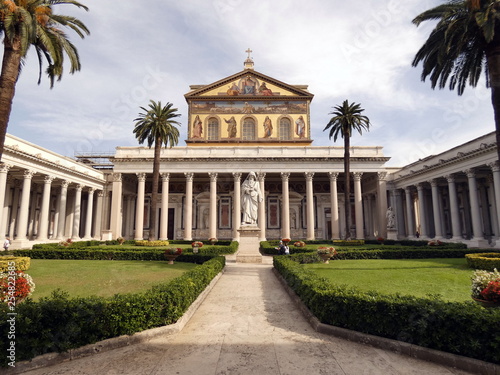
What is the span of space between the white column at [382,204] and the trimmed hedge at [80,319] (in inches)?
1294

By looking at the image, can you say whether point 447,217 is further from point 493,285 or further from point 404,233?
point 493,285

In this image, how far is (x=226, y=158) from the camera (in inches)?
1401

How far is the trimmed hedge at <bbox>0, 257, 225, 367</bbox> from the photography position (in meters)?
5.00

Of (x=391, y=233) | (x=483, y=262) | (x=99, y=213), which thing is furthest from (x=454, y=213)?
(x=99, y=213)

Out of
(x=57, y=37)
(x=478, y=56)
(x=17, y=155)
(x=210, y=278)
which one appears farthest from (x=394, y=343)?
(x=17, y=155)

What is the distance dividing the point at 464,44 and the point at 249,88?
29471 millimetres

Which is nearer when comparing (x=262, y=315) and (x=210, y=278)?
(x=262, y=315)

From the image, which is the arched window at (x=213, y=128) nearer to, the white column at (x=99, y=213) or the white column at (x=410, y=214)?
the white column at (x=99, y=213)

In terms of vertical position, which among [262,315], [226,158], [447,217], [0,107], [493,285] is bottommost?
[262,315]

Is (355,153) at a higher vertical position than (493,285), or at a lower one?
higher

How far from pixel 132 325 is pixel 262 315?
10.8 ft

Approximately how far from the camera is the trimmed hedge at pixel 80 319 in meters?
5.00

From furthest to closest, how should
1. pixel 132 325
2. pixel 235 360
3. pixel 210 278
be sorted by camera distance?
pixel 210 278
pixel 132 325
pixel 235 360

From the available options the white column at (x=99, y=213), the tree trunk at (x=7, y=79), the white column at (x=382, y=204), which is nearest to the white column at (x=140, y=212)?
the white column at (x=99, y=213)
